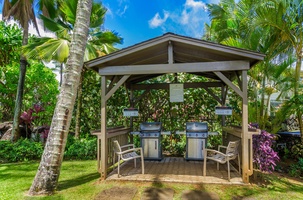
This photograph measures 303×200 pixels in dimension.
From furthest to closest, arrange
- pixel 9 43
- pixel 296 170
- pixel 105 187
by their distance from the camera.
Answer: pixel 9 43 → pixel 296 170 → pixel 105 187

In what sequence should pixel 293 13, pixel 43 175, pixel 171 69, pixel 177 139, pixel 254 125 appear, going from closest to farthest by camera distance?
pixel 43 175 → pixel 171 69 → pixel 254 125 → pixel 293 13 → pixel 177 139

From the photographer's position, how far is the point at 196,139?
571 centimetres

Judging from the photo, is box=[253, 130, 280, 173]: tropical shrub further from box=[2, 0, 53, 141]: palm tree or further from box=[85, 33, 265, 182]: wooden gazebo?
box=[2, 0, 53, 141]: palm tree

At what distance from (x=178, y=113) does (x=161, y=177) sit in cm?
304

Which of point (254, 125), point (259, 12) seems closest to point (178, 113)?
point (254, 125)

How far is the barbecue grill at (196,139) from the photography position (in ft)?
18.6

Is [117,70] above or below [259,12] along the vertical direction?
below

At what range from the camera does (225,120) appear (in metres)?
6.93

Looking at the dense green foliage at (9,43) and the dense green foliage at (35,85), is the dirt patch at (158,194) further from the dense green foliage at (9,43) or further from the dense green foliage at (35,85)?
the dense green foliage at (9,43)

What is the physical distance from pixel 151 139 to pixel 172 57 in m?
2.41

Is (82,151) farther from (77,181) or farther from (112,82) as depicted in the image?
(112,82)

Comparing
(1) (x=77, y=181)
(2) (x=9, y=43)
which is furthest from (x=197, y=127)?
(2) (x=9, y=43)

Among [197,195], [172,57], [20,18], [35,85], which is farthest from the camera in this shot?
[35,85]

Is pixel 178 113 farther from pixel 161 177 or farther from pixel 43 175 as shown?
pixel 43 175
